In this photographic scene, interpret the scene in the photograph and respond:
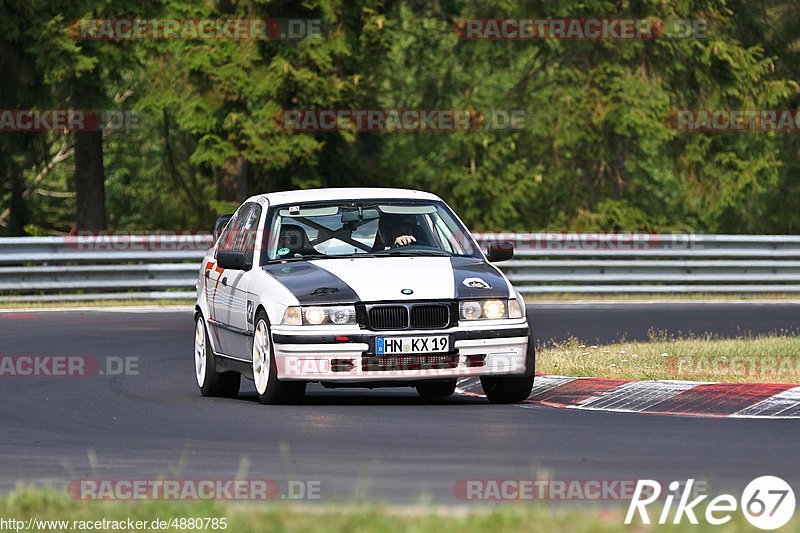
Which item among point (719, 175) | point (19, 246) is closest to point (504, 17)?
point (719, 175)

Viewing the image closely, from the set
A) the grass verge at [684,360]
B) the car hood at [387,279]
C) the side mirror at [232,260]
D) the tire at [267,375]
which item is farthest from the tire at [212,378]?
the grass verge at [684,360]

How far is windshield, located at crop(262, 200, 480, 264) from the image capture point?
1421 cm

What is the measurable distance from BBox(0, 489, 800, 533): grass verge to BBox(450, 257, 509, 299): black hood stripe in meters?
5.24

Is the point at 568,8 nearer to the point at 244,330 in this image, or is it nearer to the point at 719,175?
the point at 719,175

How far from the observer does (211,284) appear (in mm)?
15328

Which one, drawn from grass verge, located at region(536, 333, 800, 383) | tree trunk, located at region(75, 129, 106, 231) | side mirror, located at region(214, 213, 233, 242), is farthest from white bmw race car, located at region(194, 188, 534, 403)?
tree trunk, located at region(75, 129, 106, 231)

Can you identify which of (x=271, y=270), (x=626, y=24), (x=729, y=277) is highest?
(x=626, y=24)

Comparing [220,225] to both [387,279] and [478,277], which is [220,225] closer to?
[387,279]

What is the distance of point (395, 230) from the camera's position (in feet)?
47.1

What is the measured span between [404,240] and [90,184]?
22831 millimetres

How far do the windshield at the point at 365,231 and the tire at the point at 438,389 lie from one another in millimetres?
1107

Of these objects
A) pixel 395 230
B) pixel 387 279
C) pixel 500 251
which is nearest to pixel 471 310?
pixel 387 279

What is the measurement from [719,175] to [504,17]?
6.10 metres

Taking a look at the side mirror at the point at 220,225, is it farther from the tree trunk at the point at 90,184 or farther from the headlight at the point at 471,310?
the tree trunk at the point at 90,184
